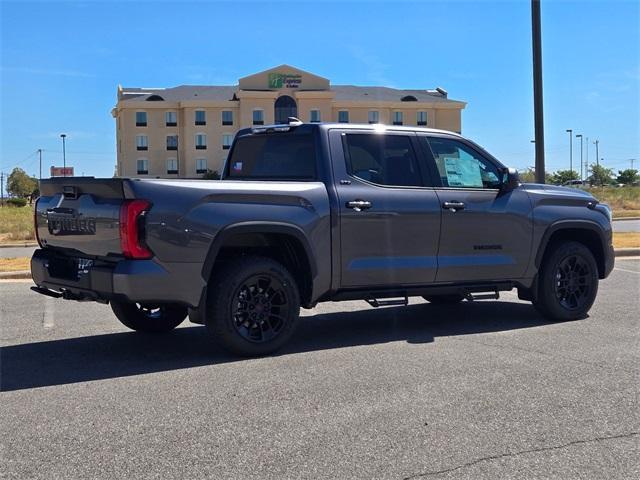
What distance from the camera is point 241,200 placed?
5.91 metres

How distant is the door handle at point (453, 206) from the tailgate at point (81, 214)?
121 inches

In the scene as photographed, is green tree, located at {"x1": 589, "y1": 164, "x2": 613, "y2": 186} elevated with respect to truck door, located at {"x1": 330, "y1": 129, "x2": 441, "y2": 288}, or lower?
elevated

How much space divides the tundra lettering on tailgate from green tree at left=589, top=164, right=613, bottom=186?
4880 inches

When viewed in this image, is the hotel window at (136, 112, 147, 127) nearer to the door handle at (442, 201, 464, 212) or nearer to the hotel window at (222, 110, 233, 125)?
the hotel window at (222, 110, 233, 125)

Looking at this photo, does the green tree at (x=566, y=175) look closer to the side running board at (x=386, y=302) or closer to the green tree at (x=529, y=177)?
the green tree at (x=529, y=177)

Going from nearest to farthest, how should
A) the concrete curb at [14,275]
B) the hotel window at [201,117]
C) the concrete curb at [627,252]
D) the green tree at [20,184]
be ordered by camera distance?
1. the concrete curb at [14,275]
2. the concrete curb at [627,252]
3. the hotel window at [201,117]
4. the green tree at [20,184]

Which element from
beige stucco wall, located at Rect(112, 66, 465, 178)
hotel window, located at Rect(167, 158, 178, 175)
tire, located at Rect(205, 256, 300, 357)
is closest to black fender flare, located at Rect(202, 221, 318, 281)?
tire, located at Rect(205, 256, 300, 357)

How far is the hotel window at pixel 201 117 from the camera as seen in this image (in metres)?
82.8

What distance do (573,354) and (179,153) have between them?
8082 centimetres

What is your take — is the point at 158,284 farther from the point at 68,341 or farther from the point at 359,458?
the point at 359,458

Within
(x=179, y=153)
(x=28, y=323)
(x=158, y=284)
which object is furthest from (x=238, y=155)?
(x=179, y=153)

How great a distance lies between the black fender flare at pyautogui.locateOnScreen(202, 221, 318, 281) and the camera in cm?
578

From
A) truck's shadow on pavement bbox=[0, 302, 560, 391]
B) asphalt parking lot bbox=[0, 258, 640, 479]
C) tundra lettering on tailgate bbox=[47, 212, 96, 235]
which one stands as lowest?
asphalt parking lot bbox=[0, 258, 640, 479]

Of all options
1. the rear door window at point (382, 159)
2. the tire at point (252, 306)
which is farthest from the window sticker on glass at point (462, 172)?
the tire at point (252, 306)
